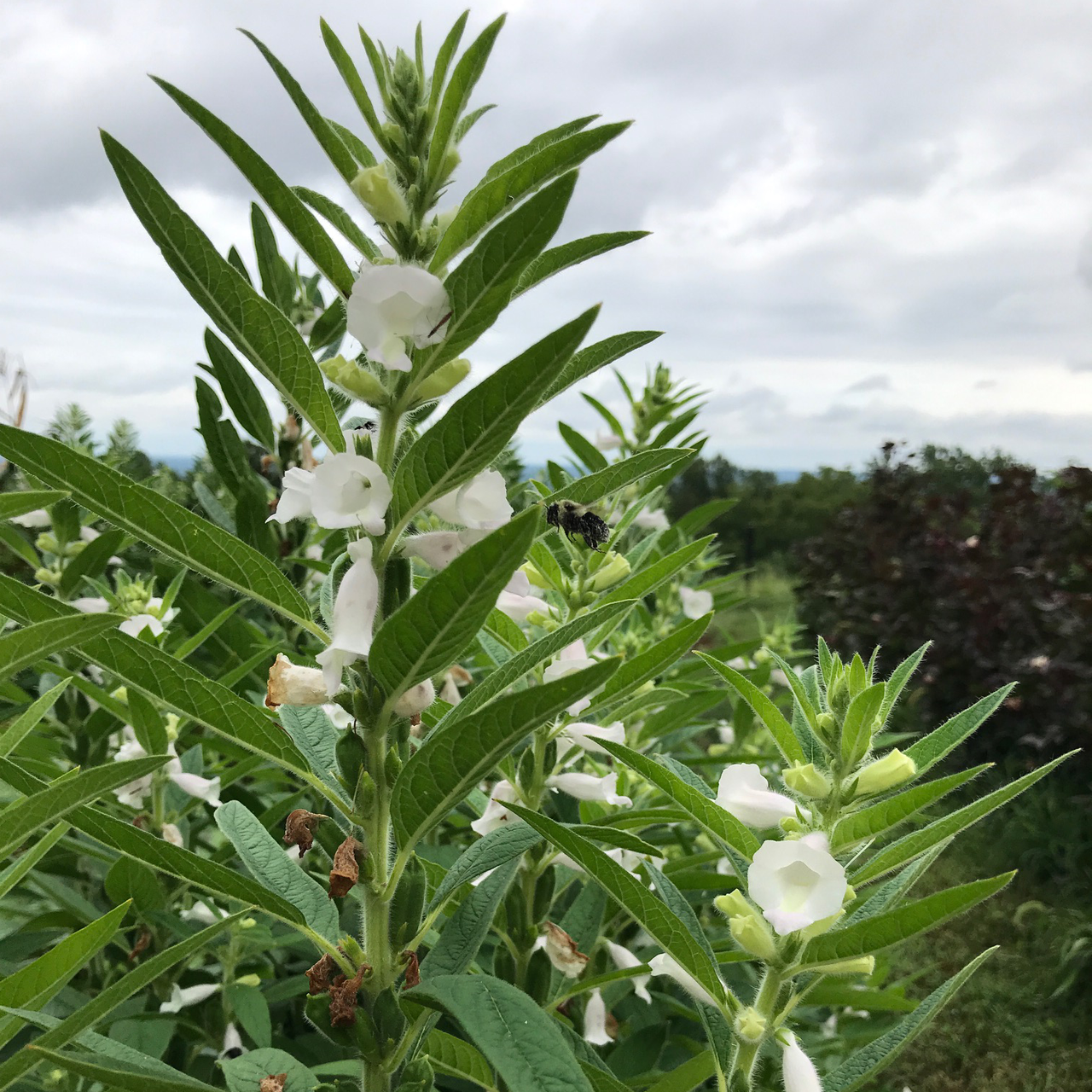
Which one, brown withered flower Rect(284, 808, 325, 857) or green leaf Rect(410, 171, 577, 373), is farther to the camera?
brown withered flower Rect(284, 808, 325, 857)

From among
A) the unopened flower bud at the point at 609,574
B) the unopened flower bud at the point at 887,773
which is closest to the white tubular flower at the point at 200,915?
the unopened flower bud at the point at 609,574

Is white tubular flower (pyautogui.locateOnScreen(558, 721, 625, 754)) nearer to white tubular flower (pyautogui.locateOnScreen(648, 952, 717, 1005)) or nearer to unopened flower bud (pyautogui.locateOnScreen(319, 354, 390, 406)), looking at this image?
white tubular flower (pyautogui.locateOnScreen(648, 952, 717, 1005))

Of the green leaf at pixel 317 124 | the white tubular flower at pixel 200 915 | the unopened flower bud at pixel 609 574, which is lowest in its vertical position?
the white tubular flower at pixel 200 915

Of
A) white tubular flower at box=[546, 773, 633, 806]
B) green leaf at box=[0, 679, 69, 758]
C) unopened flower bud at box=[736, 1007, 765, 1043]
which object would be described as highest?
green leaf at box=[0, 679, 69, 758]

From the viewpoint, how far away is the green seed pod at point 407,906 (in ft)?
3.14

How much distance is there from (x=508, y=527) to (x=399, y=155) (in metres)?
0.55

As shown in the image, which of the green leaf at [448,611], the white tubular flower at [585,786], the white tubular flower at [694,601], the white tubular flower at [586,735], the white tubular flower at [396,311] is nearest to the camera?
the green leaf at [448,611]

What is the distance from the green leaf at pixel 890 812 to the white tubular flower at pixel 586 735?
1.40 feet

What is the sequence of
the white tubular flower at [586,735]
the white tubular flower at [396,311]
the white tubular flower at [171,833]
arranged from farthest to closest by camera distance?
the white tubular flower at [171,833] → the white tubular flower at [586,735] → the white tubular flower at [396,311]

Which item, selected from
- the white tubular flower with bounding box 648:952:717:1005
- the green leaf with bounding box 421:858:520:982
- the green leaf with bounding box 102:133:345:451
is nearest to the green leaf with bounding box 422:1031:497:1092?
the green leaf with bounding box 421:858:520:982

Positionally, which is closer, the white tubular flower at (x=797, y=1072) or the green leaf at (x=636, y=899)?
the green leaf at (x=636, y=899)

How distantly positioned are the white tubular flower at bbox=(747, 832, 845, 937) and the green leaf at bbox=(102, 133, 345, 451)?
665mm

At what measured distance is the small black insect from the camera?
1.20 meters

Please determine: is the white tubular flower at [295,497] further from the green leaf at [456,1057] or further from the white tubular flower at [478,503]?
the green leaf at [456,1057]
